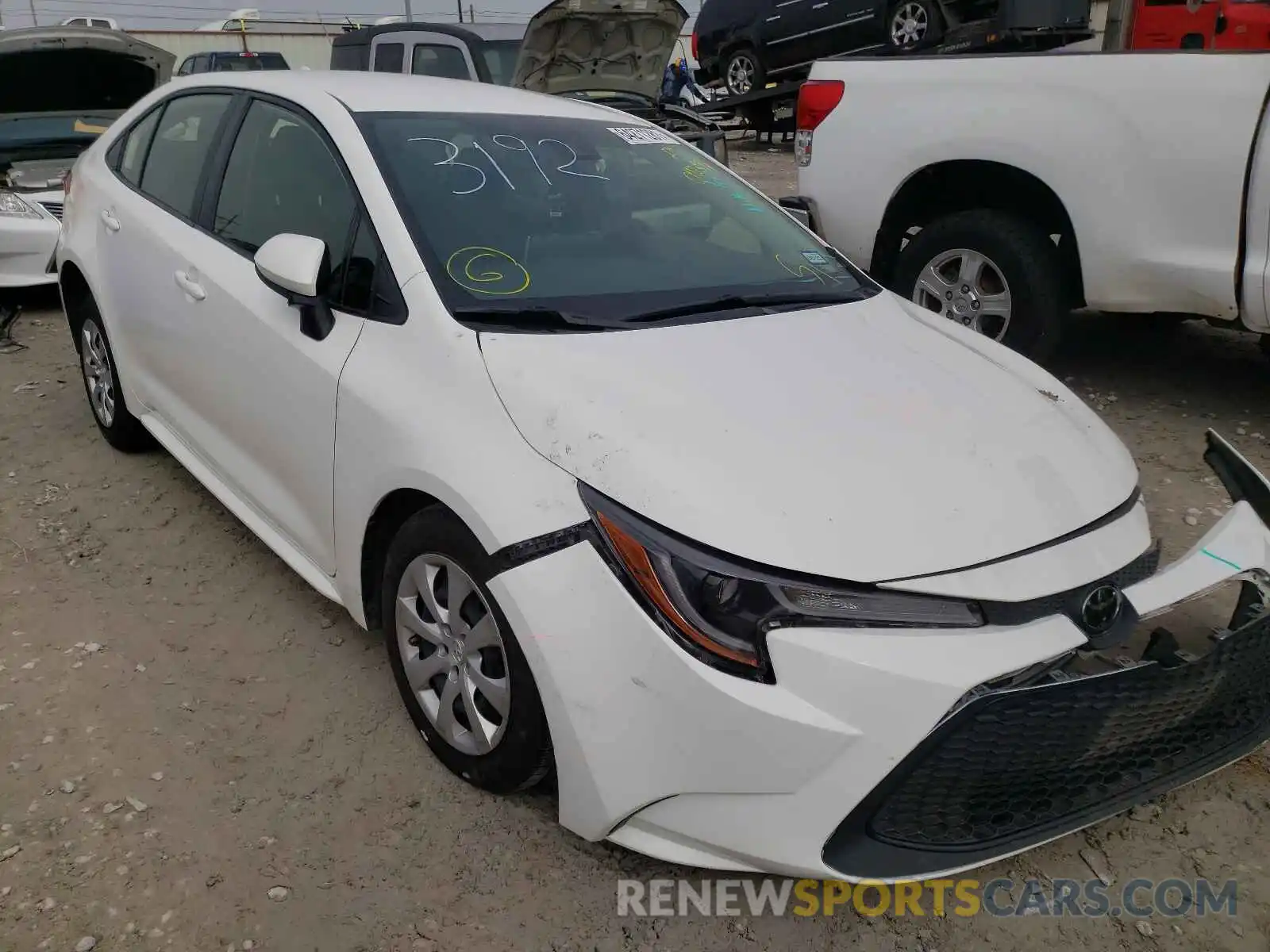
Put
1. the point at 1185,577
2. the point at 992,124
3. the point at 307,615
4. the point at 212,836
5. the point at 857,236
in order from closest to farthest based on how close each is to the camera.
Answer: the point at 1185,577 < the point at 212,836 < the point at 307,615 < the point at 992,124 < the point at 857,236

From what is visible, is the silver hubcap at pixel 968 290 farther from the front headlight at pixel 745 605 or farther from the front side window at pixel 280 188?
the front headlight at pixel 745 605

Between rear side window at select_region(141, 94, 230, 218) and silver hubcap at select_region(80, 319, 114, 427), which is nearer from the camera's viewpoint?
rear side window at select_region(141, 94, 230, 218)

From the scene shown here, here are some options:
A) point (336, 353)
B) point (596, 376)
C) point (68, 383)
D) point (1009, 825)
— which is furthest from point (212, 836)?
point (68, 383)

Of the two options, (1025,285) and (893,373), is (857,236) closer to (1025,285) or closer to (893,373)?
(1025,285)

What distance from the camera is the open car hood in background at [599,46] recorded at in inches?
313

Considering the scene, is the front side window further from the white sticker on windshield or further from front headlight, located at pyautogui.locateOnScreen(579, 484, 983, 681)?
front headlight, located at pyautogui.locateOnScreen(579, 484, 983, 681)

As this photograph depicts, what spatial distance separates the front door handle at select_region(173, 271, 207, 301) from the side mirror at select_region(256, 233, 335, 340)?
0.54m

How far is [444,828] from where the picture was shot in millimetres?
2287

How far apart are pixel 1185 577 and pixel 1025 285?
273 cm

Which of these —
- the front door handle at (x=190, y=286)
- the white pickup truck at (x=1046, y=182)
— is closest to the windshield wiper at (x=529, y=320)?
the front door handle at (x=190, y=286)

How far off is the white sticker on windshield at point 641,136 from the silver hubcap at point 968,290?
1.87 m

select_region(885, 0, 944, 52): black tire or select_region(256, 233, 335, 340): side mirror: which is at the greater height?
select_region(885, 0, 944, 52): black tire

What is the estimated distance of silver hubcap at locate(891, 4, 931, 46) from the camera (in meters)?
11.2

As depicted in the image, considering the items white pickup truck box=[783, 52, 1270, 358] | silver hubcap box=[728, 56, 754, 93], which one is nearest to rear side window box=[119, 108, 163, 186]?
white pickup truck box=[783, 52, 1270, 358]
